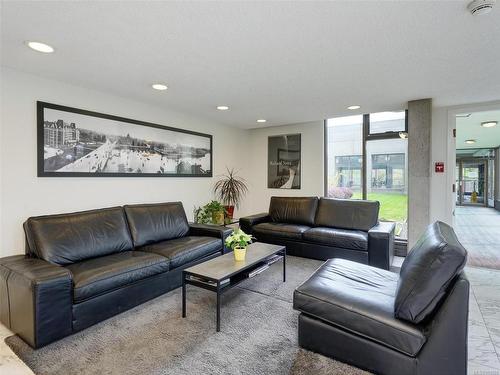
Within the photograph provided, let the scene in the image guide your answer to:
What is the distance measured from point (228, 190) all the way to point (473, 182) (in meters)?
12.5

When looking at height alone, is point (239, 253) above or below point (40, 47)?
below

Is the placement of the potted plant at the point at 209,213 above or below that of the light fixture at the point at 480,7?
below

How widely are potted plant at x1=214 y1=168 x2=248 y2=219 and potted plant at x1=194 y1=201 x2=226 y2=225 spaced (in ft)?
1.32

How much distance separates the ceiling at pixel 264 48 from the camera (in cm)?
170

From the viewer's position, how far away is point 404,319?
161cm

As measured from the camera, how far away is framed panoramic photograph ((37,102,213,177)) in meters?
2.86

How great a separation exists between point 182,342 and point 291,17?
2.46 meters

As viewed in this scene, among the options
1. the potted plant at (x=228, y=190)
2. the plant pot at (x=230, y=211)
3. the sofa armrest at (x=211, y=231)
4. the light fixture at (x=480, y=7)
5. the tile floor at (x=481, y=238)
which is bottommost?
the tile floor at (x=481, y=238)

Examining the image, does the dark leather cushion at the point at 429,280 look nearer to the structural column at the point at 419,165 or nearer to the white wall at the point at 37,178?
the structural column at the point at 419,165

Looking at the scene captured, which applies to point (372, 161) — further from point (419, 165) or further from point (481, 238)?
point (481, 238)

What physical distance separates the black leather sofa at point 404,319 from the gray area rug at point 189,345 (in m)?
0.18

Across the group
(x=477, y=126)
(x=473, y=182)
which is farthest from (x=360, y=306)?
(x=473, y=182)

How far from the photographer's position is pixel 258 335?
2145mm

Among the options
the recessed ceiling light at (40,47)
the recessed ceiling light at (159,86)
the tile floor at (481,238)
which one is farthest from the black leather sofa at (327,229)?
the recessed ceiling light at (40,47)
